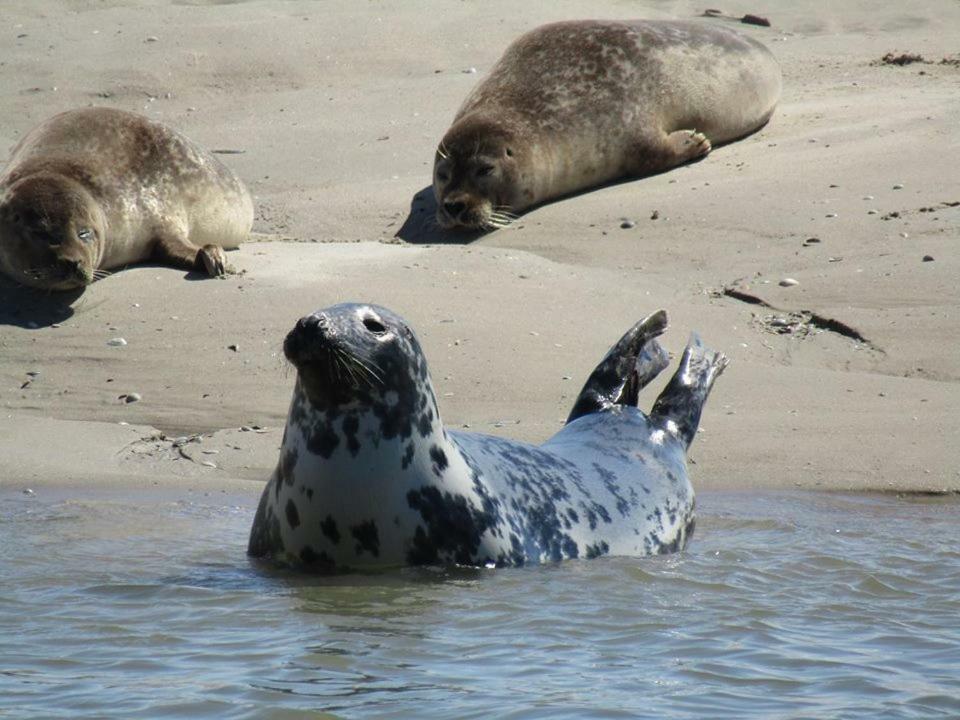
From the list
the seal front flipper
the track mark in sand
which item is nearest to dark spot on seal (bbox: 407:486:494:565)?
the track mark in sand

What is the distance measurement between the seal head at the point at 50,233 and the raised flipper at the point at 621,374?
9.41 ft

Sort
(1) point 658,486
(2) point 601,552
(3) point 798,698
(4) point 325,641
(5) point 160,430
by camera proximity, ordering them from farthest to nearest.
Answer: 1. (5) point 160,430
2. (1) point 658,486
3. (2) point 601,552
4. (4) point 325,641
5. (3) point 798,698

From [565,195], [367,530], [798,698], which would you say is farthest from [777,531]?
[565,195]

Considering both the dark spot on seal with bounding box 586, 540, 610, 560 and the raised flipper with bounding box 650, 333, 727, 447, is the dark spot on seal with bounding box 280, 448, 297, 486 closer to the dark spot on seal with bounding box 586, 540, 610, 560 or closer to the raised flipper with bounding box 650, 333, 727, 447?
the dark spot on seal with bounding box 586, 540, 610, 560

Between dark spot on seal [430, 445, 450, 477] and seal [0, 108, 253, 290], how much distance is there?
11.4 feet

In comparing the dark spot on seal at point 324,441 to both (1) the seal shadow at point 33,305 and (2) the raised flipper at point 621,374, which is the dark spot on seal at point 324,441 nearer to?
(2) the raised flipper at point 621,374

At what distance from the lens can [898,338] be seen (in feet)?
22.2

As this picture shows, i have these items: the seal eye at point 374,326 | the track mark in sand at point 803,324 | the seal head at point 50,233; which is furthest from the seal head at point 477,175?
the seal eye at point 374,326

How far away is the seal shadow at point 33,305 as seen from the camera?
7.09m

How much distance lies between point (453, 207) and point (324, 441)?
486 cm

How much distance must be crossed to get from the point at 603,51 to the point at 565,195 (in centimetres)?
127

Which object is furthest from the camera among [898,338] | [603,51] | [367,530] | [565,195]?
[603,51]

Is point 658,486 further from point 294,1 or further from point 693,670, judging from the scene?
point 294,1

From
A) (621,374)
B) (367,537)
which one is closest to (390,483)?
(367,537)
